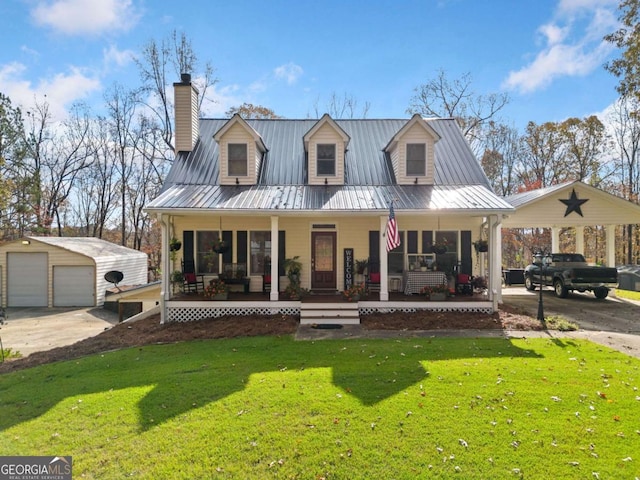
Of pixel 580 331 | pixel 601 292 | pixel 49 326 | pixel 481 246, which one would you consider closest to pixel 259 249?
pixel 481 246

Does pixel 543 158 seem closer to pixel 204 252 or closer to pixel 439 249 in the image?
pixel 439 249

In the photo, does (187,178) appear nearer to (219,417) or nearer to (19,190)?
(219,417)

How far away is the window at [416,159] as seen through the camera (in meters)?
12.4

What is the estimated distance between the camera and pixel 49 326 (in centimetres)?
1262

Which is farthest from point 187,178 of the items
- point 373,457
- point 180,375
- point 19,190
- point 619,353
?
point 19,190

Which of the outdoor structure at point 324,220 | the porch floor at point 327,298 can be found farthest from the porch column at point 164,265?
the outdoor structure at point 324,220

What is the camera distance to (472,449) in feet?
12.1

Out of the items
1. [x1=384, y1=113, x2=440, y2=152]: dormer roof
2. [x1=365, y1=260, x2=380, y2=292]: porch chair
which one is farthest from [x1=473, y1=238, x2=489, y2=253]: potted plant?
[x1=384, y1=113, x2=440, y2=152]: dormer roof

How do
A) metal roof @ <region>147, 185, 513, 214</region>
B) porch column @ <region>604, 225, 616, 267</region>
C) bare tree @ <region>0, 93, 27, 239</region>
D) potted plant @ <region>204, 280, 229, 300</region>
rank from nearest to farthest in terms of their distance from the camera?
metal roof @ <region>147, 185, 513, 214</region> < potted plant @ <region>204, 280, 229, 300</region> < porch column @ <region>604, 225, 616, 267</region> < bare tree @ <region>0, 93, 27, 239</region>

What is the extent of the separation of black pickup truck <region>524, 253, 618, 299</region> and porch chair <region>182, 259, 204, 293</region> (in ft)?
43.6

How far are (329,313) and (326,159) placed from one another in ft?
19.2

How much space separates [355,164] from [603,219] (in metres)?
10.5

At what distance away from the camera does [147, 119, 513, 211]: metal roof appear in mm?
10344

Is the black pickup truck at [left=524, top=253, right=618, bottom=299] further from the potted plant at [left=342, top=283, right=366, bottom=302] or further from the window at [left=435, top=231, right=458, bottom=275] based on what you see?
the potted plant at [left=342, top=283, right=366, bottom=302]
